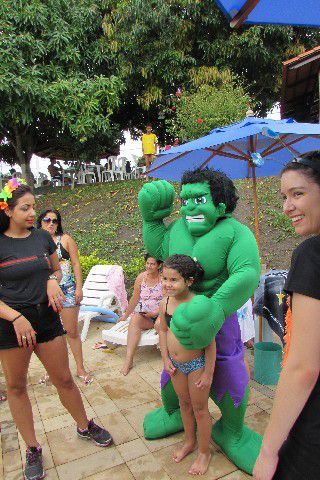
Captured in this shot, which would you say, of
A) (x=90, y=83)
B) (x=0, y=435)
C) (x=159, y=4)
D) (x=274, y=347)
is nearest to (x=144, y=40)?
(x=159, y=4)

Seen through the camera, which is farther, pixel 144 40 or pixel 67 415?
pixel 144 40

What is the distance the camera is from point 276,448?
117 centimetres

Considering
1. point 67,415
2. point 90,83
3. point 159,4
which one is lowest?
point 67,415

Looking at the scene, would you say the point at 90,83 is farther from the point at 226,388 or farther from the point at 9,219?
the point at 226,388

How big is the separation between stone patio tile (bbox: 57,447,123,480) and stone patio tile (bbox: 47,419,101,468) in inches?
1.7

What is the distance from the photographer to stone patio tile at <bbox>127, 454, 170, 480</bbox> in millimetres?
2281

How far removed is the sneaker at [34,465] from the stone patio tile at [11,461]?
15 centimetres

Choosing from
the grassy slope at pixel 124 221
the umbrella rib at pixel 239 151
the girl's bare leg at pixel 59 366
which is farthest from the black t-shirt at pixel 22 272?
the grassy slope at pixel 124 221

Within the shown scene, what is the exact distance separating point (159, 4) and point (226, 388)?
11.3 meters

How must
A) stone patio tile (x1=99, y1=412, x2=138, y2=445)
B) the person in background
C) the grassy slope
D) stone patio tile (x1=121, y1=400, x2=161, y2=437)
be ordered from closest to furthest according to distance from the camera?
stone patio tile (x1=99, y1=412, x2=138, y2=445) → stone patio tile (x1=121, y1=400, x2=161, y2=437) → the grassy slope → the person in background

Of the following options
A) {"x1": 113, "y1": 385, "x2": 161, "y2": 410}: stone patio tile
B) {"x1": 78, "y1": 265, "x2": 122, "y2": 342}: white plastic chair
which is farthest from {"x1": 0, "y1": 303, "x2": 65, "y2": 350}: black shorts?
{"x1": 78, "y1": 265, "x2": 122, "y2": 342}: white plastic chair

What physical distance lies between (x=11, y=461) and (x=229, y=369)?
62.3 inches

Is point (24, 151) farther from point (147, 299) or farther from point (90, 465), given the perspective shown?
point (90, 465)

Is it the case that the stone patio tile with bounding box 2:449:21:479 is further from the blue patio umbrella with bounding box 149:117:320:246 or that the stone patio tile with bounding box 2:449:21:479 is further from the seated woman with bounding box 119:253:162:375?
the blue patio umbrella with bounding box 149:117:320:246
